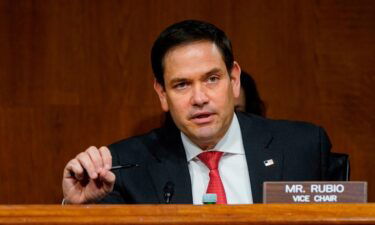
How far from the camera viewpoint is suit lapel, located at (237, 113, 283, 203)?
7.11ft

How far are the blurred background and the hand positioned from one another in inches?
42.0

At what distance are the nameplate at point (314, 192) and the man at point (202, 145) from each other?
48 cm

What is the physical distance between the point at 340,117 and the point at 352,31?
0.33 metres

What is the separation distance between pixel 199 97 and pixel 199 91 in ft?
0.08

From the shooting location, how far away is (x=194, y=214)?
4.43 ft

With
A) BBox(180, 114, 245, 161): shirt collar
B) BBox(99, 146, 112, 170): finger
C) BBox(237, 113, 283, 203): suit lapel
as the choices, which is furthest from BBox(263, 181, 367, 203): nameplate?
BBox(180, 114, 245, 161): shirt collar

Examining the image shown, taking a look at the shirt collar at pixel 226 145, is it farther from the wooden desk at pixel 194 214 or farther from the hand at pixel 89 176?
the wooden desk at pixel 194 214

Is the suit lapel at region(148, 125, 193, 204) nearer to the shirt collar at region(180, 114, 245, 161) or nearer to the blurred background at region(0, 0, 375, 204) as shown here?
the shirt collar at region(180, 114, 245, 161)

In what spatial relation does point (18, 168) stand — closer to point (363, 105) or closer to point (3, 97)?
point (3, 97)

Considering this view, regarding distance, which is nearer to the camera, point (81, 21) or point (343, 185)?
point (343, 185)

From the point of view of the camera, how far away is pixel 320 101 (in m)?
2.94

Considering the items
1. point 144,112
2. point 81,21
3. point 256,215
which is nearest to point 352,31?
point 144,112

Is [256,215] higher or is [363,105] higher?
[363,105]

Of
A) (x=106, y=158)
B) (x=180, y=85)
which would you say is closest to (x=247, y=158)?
(x=180, y=85)
